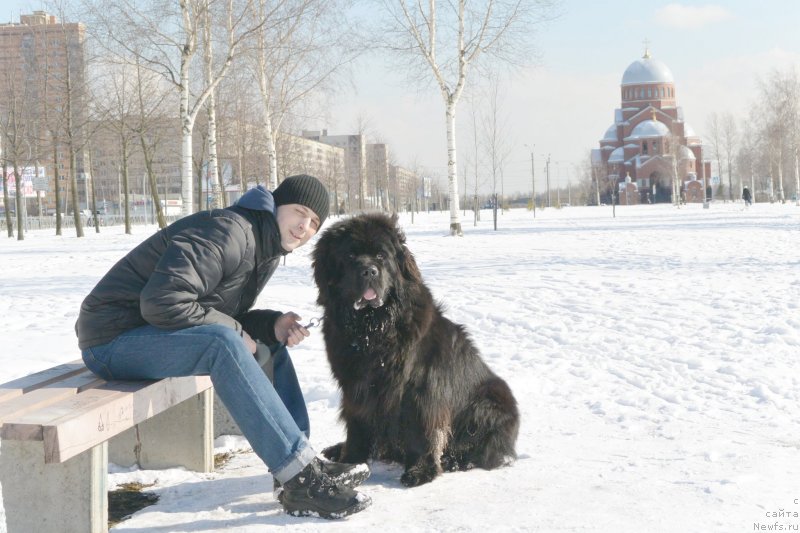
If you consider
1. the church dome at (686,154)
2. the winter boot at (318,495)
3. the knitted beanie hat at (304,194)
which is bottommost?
the winter boot at (318,495)

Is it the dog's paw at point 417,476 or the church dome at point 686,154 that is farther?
the church dome at point 686,154

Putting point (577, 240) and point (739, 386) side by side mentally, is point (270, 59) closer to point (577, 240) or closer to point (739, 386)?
point (577, 240)

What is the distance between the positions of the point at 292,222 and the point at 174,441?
1277 mm

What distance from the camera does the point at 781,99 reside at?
155 feet

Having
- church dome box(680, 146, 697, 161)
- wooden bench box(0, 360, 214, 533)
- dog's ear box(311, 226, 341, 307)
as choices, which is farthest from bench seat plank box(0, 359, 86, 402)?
church dome box(680, 146, 697, 161)

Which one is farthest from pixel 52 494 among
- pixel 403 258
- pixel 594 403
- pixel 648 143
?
pixel 648 143

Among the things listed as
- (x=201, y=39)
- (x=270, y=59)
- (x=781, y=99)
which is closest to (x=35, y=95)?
(x=270, y=59)

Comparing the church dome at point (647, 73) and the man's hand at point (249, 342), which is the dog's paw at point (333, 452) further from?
the church dome at point (647, 73)

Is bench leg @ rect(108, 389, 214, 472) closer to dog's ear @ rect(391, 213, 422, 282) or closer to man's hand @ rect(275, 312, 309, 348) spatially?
man's hand @ rect(275, 312, 309, 348)

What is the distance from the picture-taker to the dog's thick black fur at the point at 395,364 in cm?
312

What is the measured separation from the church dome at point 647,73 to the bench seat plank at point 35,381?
8968 cm

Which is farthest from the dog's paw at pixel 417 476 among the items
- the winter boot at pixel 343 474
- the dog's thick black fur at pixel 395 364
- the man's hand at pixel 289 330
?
the man's hand at pixel 289 330

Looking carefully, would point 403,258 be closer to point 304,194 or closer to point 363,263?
point 363,263

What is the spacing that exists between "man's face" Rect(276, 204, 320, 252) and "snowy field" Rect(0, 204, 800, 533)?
1.10 meters
